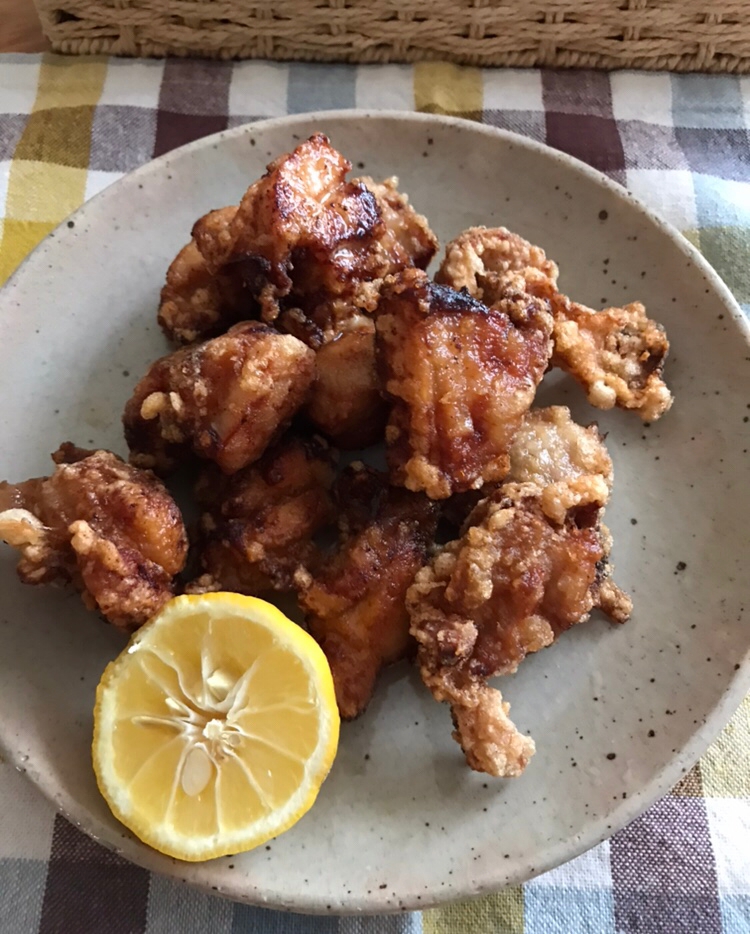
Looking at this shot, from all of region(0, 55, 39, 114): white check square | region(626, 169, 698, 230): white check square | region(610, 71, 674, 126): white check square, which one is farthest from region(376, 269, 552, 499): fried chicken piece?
region(0, 55, 39, 114): white check square

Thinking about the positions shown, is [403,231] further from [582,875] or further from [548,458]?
[582,875]

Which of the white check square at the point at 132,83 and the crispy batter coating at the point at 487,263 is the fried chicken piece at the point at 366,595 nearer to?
the crispy batter coating at the point at 487,263

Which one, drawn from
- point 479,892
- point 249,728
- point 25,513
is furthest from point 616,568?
point 25,513

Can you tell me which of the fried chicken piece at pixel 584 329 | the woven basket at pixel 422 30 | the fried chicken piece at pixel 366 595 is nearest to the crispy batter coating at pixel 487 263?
the fried chicken piece at pixel 584 329

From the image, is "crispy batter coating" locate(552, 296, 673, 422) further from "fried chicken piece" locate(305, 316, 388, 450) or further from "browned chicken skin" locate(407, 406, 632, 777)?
"fried chicken piece" locate(305, 316, 388, 450)

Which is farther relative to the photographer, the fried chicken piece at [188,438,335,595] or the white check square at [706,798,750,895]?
the white check square at [706,798,750,895]
